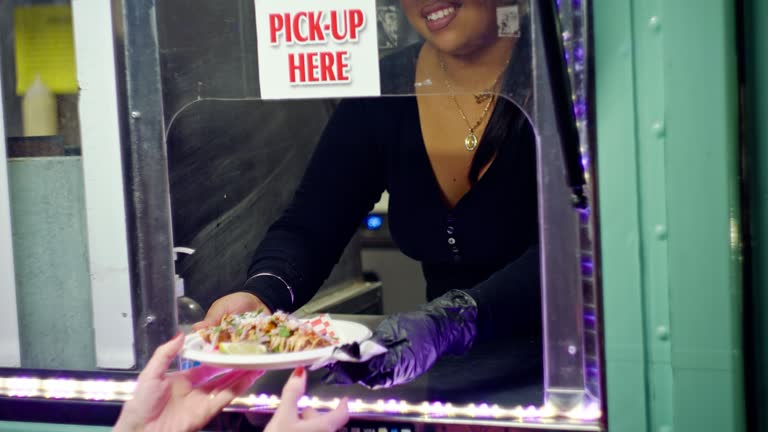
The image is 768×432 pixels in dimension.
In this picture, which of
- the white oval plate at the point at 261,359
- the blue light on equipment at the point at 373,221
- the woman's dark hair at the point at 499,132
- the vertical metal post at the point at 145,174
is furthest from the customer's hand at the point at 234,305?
the blue light on equipment at the point at 373,221

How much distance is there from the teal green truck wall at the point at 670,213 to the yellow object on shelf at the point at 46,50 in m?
1.02

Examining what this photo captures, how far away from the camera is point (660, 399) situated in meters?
1.22

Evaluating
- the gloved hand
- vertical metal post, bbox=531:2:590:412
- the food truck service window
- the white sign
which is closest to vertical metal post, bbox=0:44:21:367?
the food truck service window

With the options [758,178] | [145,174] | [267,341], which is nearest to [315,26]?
[145,174]

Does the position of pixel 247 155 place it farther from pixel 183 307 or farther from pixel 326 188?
pixel 183 307

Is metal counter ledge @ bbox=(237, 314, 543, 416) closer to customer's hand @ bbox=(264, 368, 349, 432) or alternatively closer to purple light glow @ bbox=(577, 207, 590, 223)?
customer's hand @ bbox=(264, 368, 349, 432)

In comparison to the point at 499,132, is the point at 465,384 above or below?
below

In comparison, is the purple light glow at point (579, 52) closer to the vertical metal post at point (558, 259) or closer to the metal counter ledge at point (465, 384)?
the vertical metal post at point (558, 259)

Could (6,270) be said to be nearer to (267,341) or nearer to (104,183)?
(104,183)

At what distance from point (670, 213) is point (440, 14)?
56cm

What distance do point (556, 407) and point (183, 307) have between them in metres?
0.80

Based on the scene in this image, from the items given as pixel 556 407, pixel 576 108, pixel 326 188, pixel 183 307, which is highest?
pixel 576 108

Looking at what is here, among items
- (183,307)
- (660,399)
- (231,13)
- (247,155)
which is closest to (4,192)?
(183,307)

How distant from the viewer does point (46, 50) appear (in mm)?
1589
